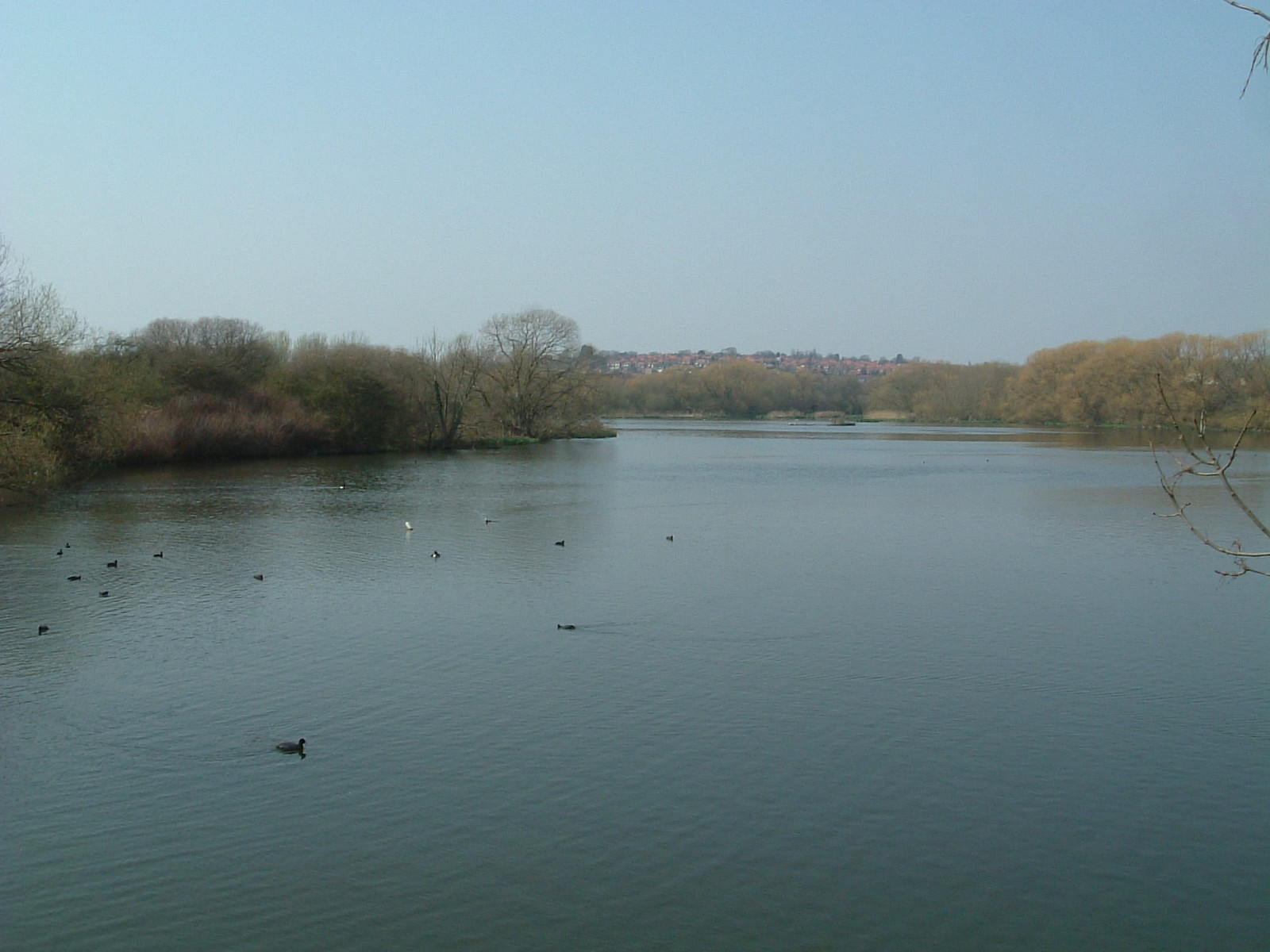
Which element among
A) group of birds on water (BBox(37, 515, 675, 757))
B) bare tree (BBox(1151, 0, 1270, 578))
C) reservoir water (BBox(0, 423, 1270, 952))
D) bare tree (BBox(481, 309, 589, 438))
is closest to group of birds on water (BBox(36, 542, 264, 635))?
group of birds on water (BBox(37, 515, 675, 757))

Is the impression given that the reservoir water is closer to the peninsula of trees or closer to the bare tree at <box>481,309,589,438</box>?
the peninsula of trees

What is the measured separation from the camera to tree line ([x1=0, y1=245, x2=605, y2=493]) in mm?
25812

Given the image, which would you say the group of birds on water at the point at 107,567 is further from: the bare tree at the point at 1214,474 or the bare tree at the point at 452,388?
the bare tree at the point at 452,388

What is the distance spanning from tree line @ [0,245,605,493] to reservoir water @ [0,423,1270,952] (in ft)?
20.5

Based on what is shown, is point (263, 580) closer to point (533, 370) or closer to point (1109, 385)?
point (533, 370)

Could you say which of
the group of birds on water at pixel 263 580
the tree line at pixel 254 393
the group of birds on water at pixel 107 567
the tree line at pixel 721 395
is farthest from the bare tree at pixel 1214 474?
the tree line at pixel 721 395

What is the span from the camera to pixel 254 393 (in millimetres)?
45625

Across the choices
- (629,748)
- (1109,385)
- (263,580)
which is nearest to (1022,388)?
(1109,385)

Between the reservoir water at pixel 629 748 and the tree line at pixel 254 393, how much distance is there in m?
6.24

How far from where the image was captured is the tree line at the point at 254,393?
84.7 feet

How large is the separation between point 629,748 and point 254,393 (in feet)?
132

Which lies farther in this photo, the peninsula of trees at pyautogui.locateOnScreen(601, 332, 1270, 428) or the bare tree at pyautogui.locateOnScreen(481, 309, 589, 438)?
the peninsula of trees at pyautogui.locateOnScreen(601, 332, 1270, 428)

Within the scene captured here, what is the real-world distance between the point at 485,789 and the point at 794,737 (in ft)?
9.70

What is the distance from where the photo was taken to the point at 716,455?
179 ft
